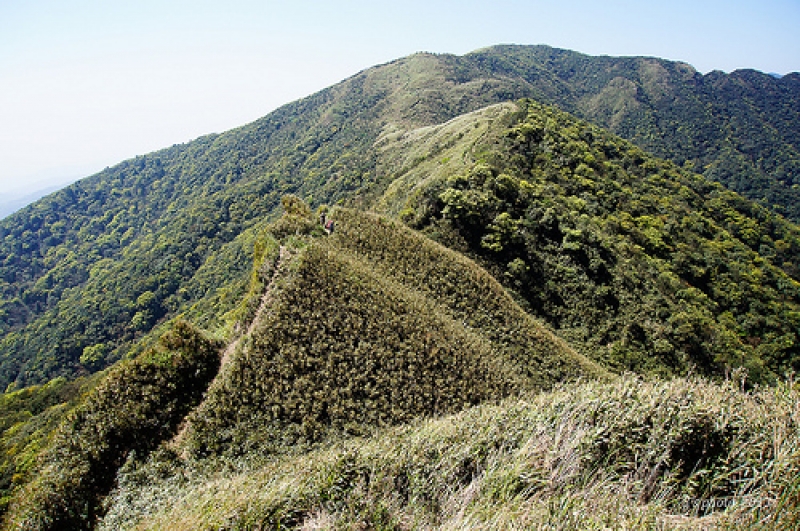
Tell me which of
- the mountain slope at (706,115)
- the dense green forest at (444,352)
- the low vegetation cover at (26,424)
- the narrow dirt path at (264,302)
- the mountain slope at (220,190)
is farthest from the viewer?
the mountain slope at (706,115)

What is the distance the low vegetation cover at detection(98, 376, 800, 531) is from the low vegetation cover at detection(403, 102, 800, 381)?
19.8 m

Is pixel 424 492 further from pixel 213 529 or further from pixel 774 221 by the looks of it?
pixel 774 221

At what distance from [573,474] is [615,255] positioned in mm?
30060

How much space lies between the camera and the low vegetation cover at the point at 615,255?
27141 millimetres

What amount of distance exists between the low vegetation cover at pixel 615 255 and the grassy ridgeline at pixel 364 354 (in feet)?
21.6

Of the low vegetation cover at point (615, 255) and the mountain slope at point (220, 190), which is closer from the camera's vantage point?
the low vegetation cover at point (615, 255)

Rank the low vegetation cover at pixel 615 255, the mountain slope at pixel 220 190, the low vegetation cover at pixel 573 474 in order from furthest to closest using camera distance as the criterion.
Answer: the mountain slope at pixel 220 190 < the low vegetation cover at pixel 615 255 < the low vegetation cover at pixel 573 474

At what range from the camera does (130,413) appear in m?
12.5

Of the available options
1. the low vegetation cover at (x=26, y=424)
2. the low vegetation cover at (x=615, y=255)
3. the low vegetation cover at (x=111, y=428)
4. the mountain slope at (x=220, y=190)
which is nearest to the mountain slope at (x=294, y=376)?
the low vegetation cover at (x=111, y=428)

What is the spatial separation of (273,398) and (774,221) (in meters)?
78.0

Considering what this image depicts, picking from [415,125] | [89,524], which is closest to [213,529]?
[89,524]

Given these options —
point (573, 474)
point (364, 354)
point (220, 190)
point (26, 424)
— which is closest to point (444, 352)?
point (364, 354)

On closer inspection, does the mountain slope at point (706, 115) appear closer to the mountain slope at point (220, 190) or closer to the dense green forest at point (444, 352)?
the mountain slope at point (220, 190)

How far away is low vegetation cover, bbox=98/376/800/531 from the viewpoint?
4.90 m
